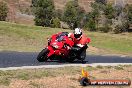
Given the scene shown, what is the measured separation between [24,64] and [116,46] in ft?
130

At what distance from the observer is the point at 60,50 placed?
60.8 feet

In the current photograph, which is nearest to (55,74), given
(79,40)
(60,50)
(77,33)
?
(60,50)

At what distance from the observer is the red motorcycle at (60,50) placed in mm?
18344

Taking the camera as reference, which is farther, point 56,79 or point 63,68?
point 63,68

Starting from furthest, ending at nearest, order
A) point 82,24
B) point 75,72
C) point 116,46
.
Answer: point 82,24
point 116,46
point 75,72

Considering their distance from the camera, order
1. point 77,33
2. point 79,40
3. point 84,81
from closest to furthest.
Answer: point 84,81
point 77,33
point 79,40

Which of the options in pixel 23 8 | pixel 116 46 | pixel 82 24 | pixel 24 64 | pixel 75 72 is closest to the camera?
pixel 75 72

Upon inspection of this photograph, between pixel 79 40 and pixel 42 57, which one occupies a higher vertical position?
pixel 79 40

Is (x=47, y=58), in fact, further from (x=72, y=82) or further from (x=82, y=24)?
(x=82, y=24)

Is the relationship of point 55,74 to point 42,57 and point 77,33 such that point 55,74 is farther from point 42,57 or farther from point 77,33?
point 77,33

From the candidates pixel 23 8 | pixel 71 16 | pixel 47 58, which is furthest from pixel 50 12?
pixel 47 58

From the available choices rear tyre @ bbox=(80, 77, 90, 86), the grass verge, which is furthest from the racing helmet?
rear tyre @ bbox=(80, 77, 90, 86)

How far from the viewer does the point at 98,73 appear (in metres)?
15.6

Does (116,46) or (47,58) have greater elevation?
(47,58)
